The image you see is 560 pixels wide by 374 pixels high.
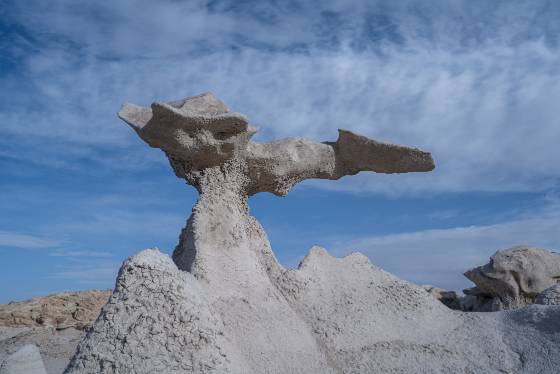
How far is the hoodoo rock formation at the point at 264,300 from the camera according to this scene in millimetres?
3639

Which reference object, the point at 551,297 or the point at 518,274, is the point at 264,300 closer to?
the point at 551,297

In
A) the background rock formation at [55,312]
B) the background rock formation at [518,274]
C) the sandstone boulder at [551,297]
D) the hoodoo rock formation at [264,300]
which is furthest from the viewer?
the background rock formation at [55,312]

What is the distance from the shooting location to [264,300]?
472cm

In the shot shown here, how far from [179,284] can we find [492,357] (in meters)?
2.65

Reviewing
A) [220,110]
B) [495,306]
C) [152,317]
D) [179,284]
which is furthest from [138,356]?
[495,306]

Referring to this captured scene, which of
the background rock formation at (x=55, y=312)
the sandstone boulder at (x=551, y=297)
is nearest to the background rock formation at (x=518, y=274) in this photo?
the sandstone boulder at (x=551, y=297)

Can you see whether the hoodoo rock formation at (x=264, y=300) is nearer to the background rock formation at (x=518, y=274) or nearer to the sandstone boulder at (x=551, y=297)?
the sandstone boulder at (x=551, y=297)

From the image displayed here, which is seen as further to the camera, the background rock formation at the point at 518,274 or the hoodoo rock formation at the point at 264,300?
the background rock formation at the point at 518,274

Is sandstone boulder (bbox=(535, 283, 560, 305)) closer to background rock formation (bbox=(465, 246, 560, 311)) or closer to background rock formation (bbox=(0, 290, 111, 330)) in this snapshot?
background rock formation (bbox=(465, 246, 560, 311))

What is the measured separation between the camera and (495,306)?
10.7m

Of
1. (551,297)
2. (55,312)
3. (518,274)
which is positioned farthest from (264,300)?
(55,312)

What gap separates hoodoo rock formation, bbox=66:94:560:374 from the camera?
11.9 feet

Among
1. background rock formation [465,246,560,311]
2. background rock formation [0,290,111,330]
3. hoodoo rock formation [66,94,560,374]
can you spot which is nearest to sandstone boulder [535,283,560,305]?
hoodoo rock formation [66,94,560,374]

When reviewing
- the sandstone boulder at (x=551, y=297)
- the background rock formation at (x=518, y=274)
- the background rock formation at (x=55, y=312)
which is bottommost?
the sandstone boulder at (x=551, y=297)
